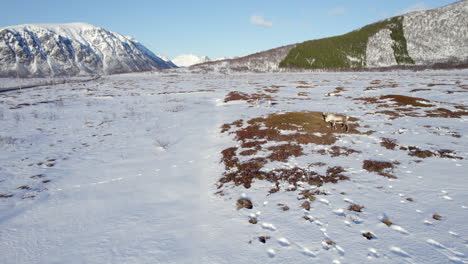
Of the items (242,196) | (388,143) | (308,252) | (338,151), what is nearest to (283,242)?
(308,252)

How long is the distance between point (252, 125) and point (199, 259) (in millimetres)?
17530

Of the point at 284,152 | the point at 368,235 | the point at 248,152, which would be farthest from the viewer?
the point at 248,152

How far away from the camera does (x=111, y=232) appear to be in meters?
9.09

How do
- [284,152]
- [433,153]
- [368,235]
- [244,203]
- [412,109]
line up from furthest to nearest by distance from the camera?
[412,109] < [284,152] < [433,153] < [244,203] < [368,235]

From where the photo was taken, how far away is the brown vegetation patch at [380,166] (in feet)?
39.7

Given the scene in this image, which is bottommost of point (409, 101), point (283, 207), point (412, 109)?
point (283, 207)

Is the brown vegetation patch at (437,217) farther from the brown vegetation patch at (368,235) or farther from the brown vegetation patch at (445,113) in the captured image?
the brown vegetation patch at (445,113)

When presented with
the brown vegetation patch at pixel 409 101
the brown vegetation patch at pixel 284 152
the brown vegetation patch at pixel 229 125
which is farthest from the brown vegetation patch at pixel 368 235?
the brown vegetation patch at pixel 409 101

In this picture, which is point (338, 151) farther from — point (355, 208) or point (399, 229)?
point (399, 229)

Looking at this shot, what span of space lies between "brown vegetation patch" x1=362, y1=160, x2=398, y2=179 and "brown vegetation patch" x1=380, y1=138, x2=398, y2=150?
327 centimetres

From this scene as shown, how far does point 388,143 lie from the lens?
54.2 ft

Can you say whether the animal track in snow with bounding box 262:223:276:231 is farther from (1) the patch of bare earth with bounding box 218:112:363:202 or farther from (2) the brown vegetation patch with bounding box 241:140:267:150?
(2) the brown vegetation patch with bounding box 241:140:267:150

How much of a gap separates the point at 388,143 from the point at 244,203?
12.5 m

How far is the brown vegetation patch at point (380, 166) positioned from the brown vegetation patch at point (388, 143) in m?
3.27
